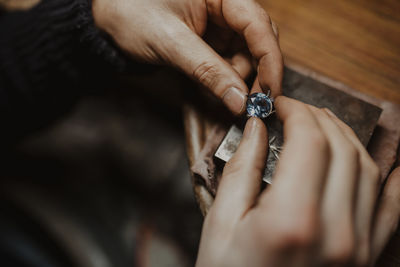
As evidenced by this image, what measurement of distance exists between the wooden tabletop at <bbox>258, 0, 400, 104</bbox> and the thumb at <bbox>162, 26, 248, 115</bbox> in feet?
1.27

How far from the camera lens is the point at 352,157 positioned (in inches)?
23.3

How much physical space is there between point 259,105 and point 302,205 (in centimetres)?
37

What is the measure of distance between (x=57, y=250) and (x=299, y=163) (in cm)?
104

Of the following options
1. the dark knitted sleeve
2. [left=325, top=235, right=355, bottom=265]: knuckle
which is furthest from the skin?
the dark knitted sleeve

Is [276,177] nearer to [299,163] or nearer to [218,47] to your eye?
[299,163]

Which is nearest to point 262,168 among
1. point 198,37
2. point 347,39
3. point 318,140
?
point 318,140

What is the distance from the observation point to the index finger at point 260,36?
0.81m

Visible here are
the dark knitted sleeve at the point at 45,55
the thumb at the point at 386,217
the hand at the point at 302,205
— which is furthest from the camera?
the dark knitted sleeve at the point at 45,55

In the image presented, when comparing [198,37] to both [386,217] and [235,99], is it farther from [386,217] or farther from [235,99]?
[386,217]

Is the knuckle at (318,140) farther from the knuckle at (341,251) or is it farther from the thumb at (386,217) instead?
the thumb at (386,217)

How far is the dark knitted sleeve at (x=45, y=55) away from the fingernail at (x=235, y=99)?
48cm

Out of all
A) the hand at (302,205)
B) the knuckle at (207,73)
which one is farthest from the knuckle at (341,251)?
the knuckle at (207,73)

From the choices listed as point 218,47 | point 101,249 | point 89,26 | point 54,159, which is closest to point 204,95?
point 218,47

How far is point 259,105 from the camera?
796mm
